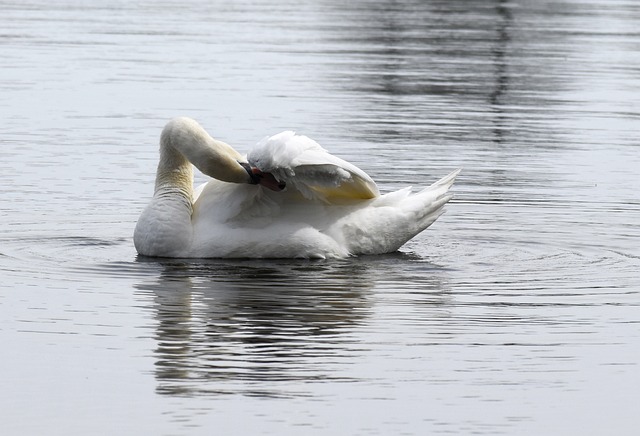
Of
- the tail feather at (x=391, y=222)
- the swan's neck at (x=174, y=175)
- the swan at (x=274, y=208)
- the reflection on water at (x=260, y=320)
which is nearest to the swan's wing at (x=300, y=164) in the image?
the swan at (x=274, y=208)

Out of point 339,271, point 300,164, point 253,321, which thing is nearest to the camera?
point 253,321

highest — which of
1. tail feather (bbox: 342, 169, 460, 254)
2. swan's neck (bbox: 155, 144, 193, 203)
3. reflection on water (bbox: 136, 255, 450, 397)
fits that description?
swan's neck (bbox: 155, 144, 193, 203)

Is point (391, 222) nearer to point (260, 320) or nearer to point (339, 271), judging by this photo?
point (339, 271)

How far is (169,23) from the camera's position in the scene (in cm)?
3500

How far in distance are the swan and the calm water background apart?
0.19m

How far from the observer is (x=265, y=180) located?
11789 mm

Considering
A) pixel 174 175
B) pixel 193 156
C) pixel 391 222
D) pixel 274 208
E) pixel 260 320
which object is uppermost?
pixel 193 156

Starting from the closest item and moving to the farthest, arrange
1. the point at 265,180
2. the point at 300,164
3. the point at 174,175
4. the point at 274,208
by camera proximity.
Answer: the point at 300,164, the point at 265,180, the point at 274,208, the point at 174,175

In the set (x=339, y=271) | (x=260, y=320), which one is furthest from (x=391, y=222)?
(x=260, y=320)

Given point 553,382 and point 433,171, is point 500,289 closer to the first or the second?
point 553,382

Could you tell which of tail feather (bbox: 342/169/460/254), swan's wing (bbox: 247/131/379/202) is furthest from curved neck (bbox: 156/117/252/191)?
tail feather (bbox: 342/169/460/254)

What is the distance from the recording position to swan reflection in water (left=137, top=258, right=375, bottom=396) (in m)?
8.26

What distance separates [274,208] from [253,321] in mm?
2449

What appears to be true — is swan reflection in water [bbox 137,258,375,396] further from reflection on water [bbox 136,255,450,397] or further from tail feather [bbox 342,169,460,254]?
tail feather [bbox 342,169,460,254]
